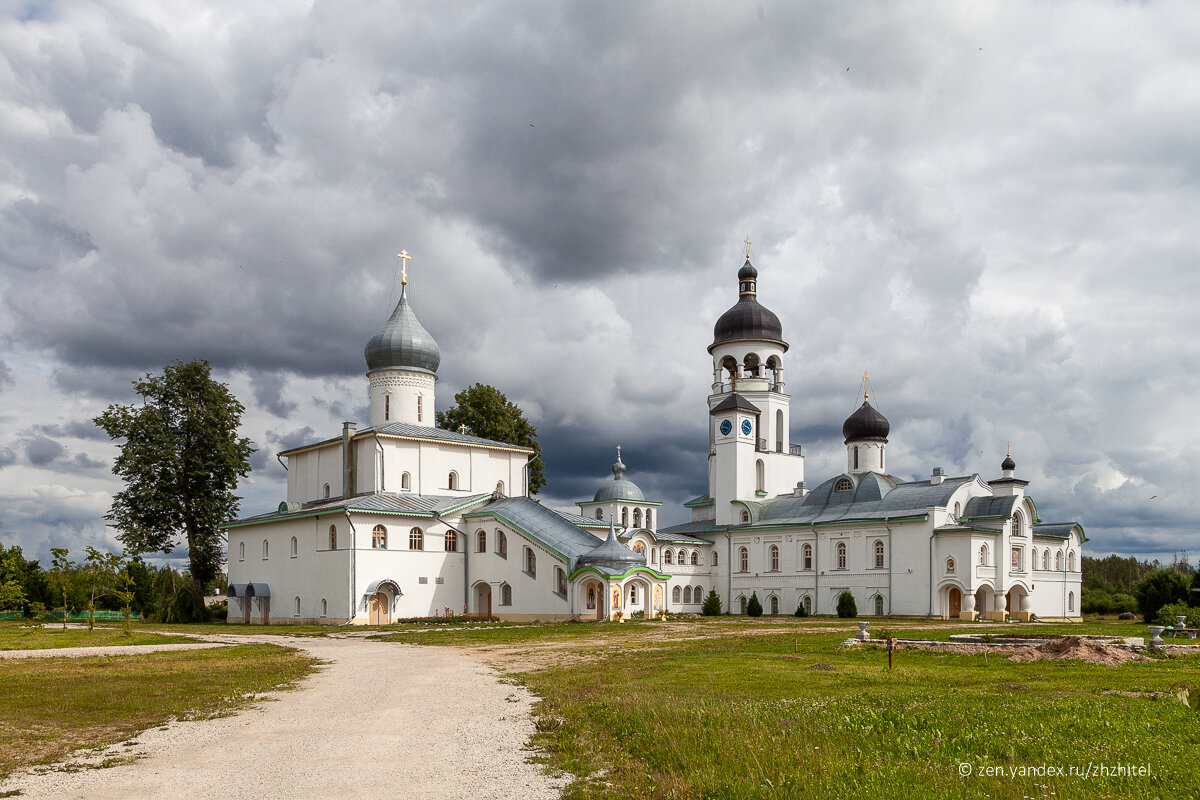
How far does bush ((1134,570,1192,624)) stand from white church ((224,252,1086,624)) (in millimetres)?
6285

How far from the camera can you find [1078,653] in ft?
64.5

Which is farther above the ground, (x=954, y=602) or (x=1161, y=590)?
(x=1161, y=590)

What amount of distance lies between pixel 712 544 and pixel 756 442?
7462mm

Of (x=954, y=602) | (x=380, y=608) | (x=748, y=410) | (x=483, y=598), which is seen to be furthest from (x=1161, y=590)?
(x=380, y=608)

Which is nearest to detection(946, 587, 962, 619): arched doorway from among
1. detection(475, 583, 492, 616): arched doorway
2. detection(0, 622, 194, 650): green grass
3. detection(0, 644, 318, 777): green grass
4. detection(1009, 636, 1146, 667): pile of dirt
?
detection(475, 583, 492, 616): arched doorway

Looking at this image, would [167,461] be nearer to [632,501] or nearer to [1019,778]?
[632,501]

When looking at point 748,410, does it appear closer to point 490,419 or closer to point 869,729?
point 490,419

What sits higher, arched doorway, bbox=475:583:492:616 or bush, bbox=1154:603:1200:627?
bush, bbox=1154:603:1200:627

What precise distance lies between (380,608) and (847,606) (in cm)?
2374

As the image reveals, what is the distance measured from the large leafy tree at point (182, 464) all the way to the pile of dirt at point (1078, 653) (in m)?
40.8

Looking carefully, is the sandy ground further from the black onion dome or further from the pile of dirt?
the black onion dome

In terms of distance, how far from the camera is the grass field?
823 centimetres

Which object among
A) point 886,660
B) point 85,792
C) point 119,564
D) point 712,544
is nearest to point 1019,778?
point 85,792

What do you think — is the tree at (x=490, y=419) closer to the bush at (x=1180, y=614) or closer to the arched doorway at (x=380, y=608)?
the arched doorway at (x=380, y=608)
